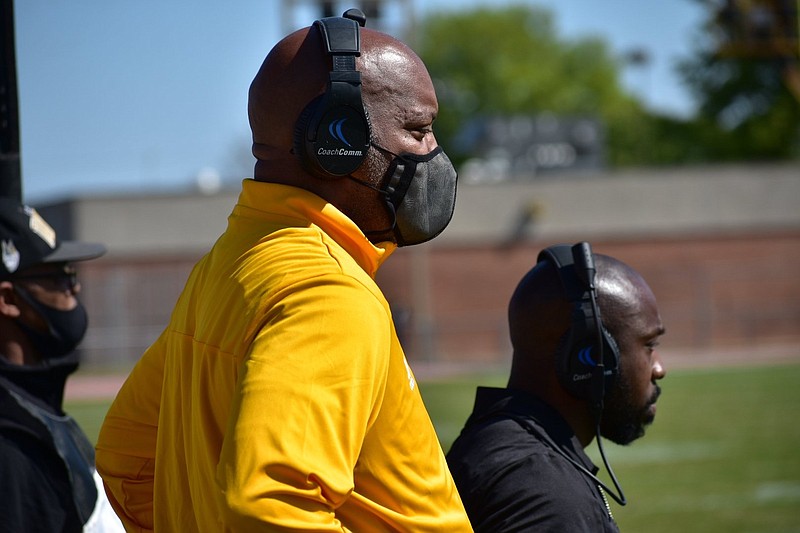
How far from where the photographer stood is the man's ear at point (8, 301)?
3590 mm

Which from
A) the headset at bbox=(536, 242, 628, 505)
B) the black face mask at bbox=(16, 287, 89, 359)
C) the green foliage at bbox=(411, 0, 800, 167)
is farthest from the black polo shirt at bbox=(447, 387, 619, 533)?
the green foliage at bbox=(411, 0, 800, 167)

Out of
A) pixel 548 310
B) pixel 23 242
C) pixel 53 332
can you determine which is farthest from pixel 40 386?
pixel 548 310

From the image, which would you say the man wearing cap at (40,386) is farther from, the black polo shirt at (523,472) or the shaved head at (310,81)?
the shaved head at (310,81)

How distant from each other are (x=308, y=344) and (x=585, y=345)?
1365 millimetres

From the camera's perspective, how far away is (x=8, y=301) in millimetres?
3615

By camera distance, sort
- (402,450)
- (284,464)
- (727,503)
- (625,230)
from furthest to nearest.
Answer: (625,230)
(727,503)
(402,450)
(284,464)

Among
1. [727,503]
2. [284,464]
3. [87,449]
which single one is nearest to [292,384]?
[284,464]

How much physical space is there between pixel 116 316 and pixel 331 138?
2970cm

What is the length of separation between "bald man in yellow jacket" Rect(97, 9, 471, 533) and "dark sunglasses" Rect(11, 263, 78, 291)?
1534 mm

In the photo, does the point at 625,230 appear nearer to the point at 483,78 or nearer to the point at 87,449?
the point at 87,449

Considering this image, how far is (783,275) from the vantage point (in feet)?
110

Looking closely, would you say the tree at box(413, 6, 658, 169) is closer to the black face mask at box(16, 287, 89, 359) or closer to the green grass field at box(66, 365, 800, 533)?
the green grass field at box(66, 365, 800, 533)

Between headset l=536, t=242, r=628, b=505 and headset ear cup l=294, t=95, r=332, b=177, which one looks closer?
headset ear cup l=294, t=95, r=332, b=177

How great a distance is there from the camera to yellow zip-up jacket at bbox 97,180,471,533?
1746mm
